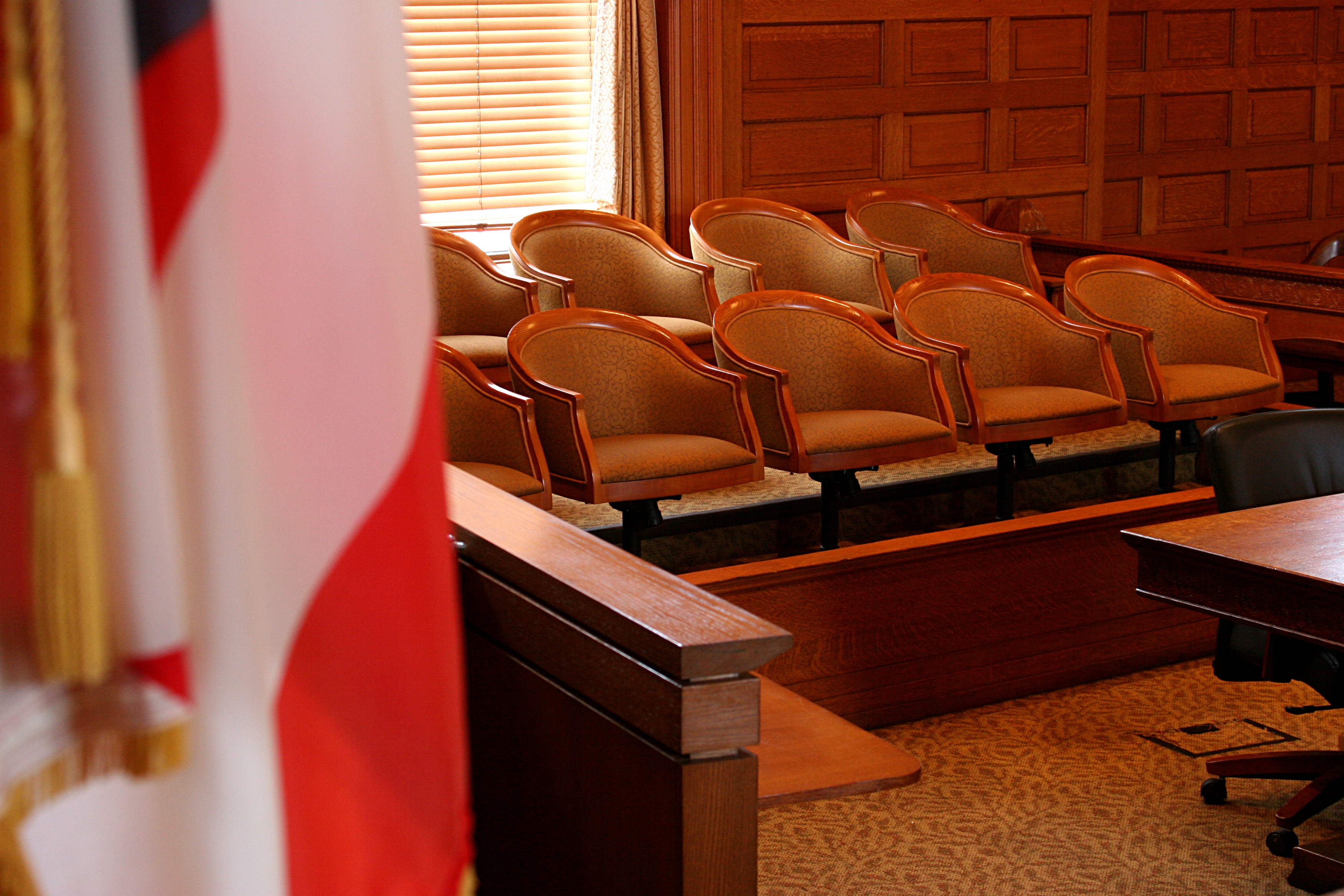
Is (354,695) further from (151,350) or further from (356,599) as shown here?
(151,350)

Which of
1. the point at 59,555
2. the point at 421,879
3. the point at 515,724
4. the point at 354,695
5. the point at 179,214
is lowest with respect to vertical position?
the point at 515,724

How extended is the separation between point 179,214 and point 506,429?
297 centimetres

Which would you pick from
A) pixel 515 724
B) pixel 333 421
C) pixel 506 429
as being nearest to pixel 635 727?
pixel 515 724

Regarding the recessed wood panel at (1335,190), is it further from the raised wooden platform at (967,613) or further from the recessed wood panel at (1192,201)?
the raised wooden platform at (967,613)

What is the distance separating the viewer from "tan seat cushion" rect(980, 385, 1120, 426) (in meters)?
4.30

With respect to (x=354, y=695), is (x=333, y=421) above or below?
above

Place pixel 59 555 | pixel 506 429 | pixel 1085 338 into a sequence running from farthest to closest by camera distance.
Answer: pixel 1085 338 < pixel 506 429 < pixel 59 555

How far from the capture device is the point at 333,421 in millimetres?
761

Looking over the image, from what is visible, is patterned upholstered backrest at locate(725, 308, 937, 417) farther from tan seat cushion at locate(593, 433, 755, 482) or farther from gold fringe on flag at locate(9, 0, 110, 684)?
gold fringe on flag at locate(9, 0, 110, 684)

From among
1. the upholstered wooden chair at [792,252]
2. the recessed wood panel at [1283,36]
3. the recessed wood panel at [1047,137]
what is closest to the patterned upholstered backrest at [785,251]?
the upholstered wooden chair at [792,252]

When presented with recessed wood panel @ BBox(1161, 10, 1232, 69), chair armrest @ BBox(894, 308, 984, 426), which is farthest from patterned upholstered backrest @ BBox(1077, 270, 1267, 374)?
recessed wood panel @ BBox(1161, 10, 1232, 69)

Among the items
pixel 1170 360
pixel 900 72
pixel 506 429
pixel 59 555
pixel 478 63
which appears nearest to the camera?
pixel 59 555

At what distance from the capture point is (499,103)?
5906mm

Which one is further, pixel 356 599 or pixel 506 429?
pixel 506 429
